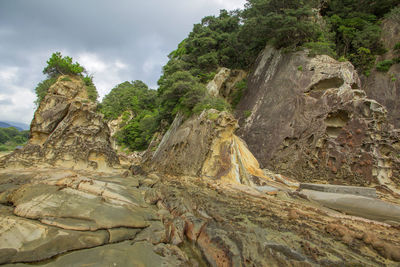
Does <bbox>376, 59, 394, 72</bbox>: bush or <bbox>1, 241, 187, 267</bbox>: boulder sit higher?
<bbox>376, 59, 394, 72</bbox>: bush

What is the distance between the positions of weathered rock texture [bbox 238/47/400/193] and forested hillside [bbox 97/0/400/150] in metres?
2.40

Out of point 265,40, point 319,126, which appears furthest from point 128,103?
point 319,126

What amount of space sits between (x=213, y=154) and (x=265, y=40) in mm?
16192

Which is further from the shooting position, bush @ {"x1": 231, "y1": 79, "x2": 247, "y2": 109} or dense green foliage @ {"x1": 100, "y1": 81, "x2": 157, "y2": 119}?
dense green foliage @ {"x1": 100, "y1": 81, "x2": 157, "y2": 119}

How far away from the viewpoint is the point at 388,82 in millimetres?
16359

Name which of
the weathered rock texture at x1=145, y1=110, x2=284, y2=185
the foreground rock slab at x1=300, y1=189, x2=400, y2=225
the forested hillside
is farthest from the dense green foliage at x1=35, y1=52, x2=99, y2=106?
the foreground rock slab at x1=300, y1=189, x2=400, y2=225

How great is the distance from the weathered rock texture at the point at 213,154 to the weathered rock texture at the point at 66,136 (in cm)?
477

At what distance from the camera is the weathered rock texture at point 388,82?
1534 centimetres

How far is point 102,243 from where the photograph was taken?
13.9ft

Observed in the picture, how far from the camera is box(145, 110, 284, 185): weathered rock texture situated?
9617 millimetres

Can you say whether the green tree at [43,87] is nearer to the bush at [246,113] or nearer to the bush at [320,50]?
the bush at [246,113]

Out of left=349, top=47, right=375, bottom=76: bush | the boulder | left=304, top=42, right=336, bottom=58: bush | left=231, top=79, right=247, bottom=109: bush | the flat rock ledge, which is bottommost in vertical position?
the boulder

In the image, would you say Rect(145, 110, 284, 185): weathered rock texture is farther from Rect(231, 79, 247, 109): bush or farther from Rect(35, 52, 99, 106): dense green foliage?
Rect(35, 52, 99, 106): dense green foliage

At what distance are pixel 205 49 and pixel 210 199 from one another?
19.3 meters
